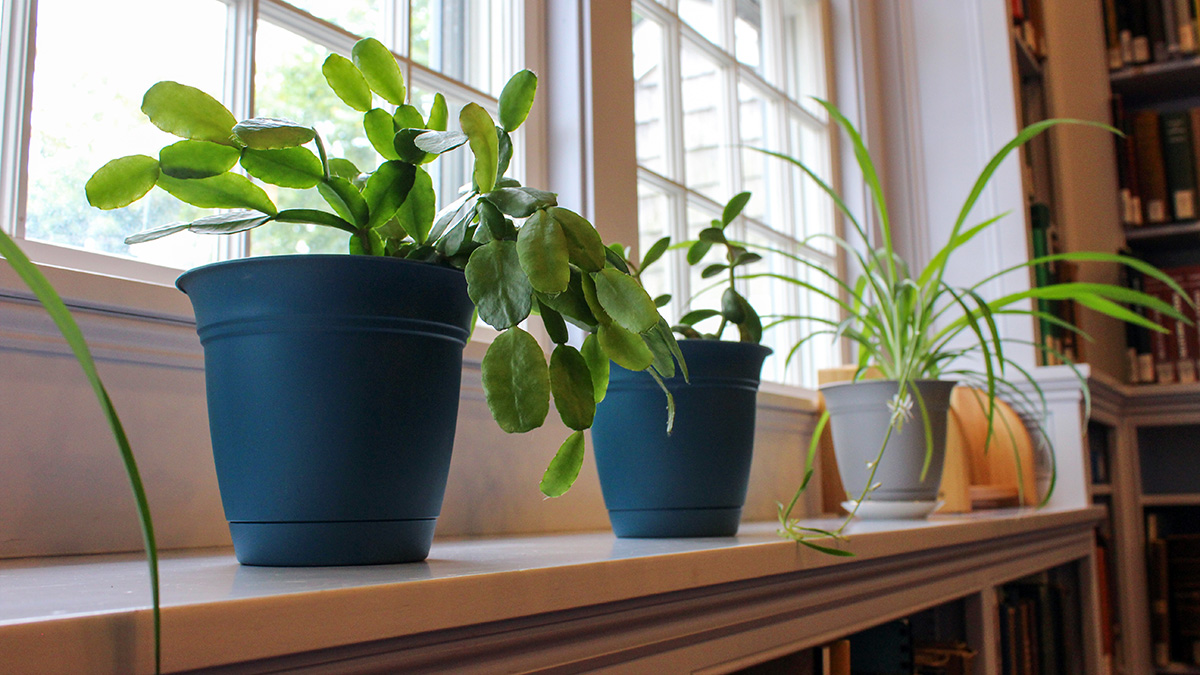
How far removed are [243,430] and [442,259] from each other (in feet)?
0.55

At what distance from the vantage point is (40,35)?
0.83 meters

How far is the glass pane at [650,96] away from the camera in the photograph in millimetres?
1682

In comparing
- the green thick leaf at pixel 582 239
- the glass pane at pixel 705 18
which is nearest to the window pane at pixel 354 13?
the green thick leaf at pixel 582 239

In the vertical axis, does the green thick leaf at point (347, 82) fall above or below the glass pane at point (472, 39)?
below

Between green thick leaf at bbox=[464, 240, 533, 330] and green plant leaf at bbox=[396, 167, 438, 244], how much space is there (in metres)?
0.14

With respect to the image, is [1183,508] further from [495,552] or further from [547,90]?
[495,552]

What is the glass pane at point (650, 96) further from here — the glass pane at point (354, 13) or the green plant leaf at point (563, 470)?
the green plant leaf at point (563, 470)

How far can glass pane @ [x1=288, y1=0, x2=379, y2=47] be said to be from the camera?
111 cm

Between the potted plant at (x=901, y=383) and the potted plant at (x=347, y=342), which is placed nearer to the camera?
the potted plant at (x=347, y=342)

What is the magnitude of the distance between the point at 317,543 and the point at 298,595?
172 mm

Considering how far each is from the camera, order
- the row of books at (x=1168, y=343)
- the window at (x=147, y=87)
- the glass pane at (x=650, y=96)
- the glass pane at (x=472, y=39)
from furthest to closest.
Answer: the row of books at (x=1168, y=343)
the glass pane at (x=650, y=96)
the glass pane at (x=472, y=39)
the window at (x=147, y=87)

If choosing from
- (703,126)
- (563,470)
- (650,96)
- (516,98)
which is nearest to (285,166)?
(516,98)

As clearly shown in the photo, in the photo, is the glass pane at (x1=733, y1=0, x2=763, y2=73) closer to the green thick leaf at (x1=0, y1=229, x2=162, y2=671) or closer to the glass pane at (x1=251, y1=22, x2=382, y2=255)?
the glass pane at (x1=251, y1=22, x2=382, y2=255)

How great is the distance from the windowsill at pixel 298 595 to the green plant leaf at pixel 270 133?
25 cm
